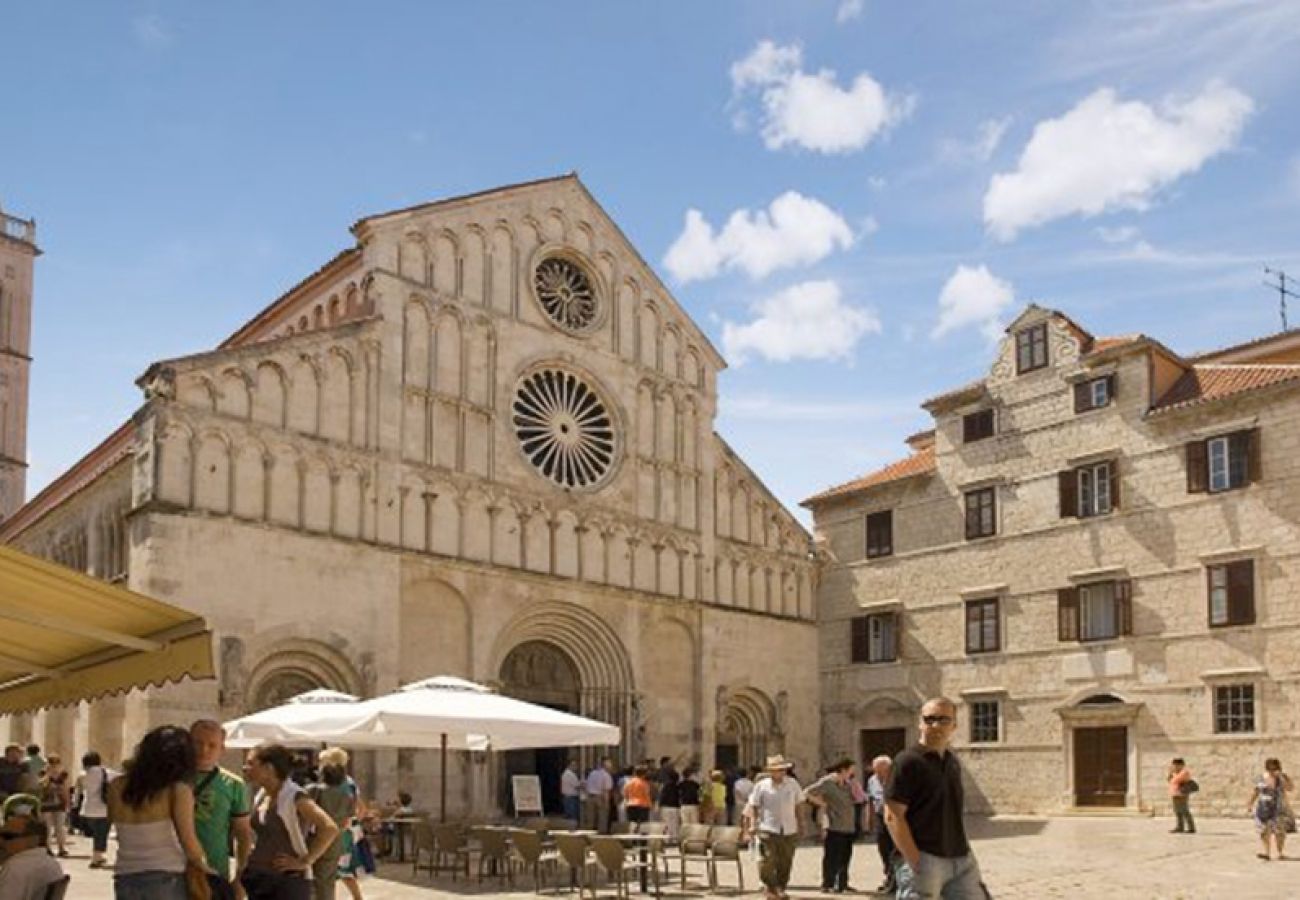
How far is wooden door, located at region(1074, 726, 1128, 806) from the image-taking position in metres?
31.0

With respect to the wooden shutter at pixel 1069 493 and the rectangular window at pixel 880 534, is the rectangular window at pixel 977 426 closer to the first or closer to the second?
the wooden shutter at pixel 1069 493

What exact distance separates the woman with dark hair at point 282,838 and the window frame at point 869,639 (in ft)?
92.9

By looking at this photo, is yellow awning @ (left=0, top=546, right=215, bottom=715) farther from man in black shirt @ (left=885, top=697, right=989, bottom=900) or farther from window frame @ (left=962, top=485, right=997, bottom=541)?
window frame @ (left=962, top=485, right=997, bottom=541)

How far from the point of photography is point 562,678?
1299 inches

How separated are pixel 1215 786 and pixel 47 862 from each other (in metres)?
26.7

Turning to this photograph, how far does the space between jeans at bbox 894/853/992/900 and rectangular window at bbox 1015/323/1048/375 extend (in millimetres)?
27178

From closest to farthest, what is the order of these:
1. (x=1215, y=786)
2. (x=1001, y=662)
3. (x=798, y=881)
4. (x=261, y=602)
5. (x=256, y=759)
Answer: (x=256, y=759) → (x=798, y=881) → (x=261, y=602) → (x=1215, y=786) → (x=1001, y=662)

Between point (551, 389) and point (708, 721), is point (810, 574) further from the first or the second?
point (551, 389)

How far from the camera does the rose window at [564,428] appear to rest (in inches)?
1278

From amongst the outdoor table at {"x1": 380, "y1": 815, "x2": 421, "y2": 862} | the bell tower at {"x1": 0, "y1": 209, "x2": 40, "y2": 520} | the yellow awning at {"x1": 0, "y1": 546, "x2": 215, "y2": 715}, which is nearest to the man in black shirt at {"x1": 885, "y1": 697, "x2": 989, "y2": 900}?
the yellow awning at {"x1": 0, "y1": 546, "x2": 215, "y2": 715}

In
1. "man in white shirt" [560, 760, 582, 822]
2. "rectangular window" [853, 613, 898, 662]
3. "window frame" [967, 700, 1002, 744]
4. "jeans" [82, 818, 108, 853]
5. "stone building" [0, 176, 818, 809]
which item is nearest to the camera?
"jeans" [82, 818, 108, 853]

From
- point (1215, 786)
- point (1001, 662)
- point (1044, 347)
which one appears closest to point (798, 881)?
point (1215, 786)

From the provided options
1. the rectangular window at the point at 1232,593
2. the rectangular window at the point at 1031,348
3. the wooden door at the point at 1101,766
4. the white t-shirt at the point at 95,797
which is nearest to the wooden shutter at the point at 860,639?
the wooden door at the point at 1101,766

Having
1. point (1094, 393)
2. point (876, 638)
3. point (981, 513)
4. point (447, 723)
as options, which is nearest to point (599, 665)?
point (876, 638)
